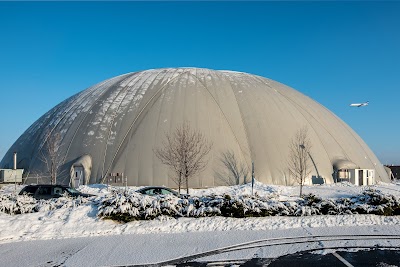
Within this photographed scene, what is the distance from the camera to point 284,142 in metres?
28.5

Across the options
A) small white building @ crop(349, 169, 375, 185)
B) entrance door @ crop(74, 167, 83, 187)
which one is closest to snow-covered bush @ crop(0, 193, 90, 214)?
entrance door @ crop(74, 167, 83, 187)

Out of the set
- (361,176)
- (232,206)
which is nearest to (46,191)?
(232,206)

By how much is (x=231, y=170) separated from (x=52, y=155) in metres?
14.1

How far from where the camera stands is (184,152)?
24984mm

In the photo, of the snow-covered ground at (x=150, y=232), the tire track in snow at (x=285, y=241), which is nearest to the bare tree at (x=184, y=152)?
the snow-covered ground at (x=150, y=232)

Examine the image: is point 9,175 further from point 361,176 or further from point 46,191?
point 361,176

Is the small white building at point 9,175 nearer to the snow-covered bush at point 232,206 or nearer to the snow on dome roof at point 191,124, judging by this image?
the snow on dome roof at point 191,124

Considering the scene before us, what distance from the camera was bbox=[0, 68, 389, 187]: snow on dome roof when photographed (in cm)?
2656

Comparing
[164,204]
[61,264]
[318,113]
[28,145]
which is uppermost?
[318,113]

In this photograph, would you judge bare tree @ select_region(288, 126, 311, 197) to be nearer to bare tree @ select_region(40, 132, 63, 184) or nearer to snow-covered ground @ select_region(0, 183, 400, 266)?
snow-covered ground @ select_region(0, 183, 400, 266)

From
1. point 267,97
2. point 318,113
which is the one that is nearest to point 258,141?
point 267,97

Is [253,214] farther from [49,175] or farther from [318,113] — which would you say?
[318,113]

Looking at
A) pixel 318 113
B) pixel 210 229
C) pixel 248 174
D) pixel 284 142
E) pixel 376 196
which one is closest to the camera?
pixel 210 229

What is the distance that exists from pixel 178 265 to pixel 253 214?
6055 millimetres
